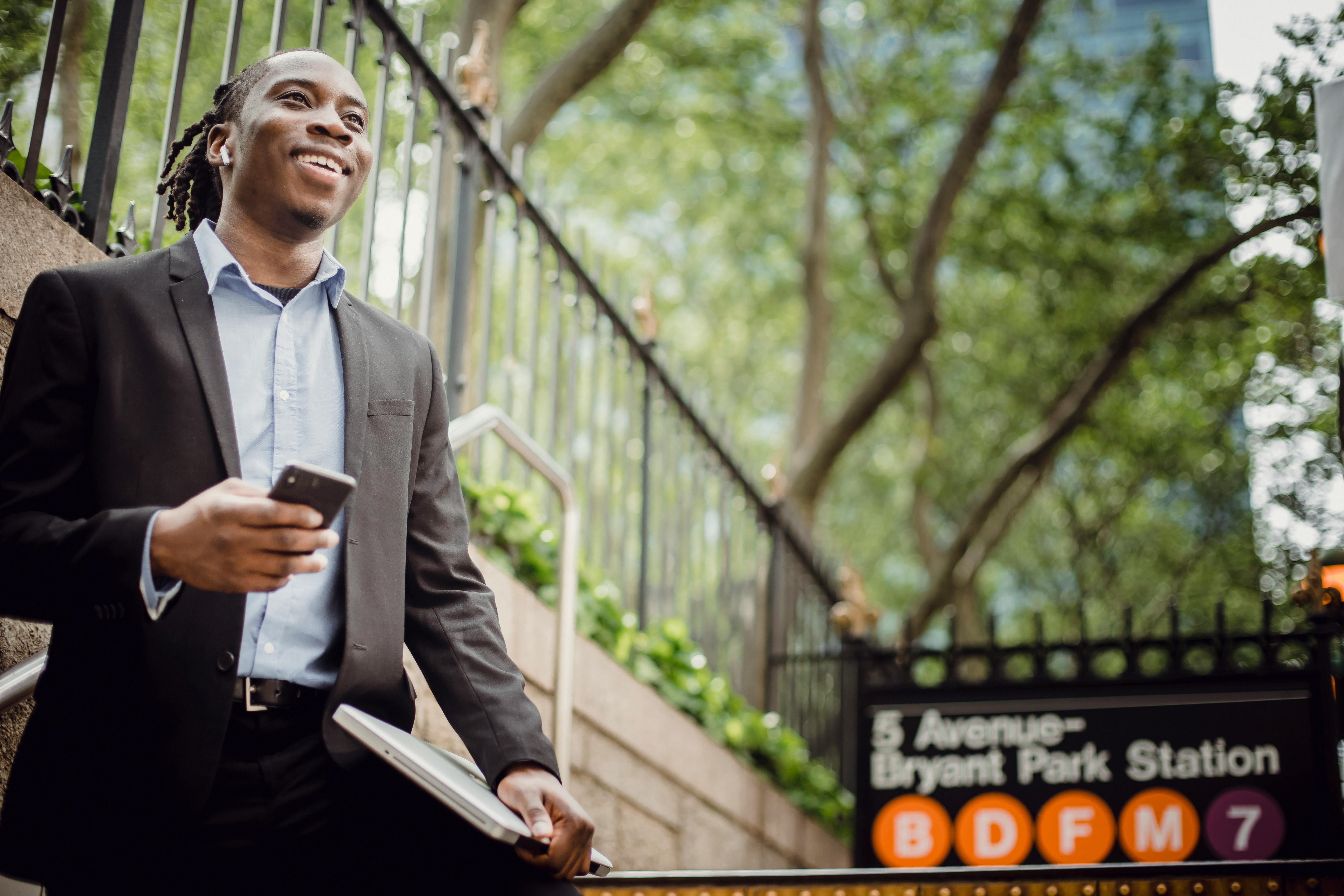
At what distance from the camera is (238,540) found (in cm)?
158

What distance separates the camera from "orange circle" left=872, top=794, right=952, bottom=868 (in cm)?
599

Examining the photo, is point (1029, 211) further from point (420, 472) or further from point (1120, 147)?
point (420, 472)

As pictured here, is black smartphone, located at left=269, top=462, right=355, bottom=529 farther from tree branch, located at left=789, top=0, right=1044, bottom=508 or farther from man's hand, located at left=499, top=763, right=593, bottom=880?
tree branch, located at left=789, top=0, right=1044, bottom=508

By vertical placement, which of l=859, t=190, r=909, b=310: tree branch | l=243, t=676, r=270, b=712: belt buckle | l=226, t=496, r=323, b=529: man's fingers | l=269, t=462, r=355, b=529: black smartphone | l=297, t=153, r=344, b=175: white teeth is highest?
l=859, t=190, r=909, b=310: tree branch

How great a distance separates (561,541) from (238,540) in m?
2.99

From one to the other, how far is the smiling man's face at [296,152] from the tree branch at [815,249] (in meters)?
10.4

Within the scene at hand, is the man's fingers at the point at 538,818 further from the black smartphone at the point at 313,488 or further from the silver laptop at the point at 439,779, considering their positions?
the black smartphone at the point at 313,488

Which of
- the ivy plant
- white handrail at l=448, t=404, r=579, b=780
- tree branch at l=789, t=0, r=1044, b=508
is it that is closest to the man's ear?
white handrail at l=448, t=404, r=579, b=780

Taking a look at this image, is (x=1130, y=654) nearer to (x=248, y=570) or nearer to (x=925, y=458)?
(x=248, y=570)

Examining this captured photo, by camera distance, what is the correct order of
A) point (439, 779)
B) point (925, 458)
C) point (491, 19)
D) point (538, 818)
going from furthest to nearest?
point (925, 458)
point (491, 19)
point (538, 818)
point (439, 779)

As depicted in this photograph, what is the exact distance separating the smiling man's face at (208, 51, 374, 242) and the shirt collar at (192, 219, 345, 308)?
0.06 meters

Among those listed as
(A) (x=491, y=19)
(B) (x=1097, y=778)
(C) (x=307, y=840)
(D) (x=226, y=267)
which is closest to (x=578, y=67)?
(A) (x=491, y=19)

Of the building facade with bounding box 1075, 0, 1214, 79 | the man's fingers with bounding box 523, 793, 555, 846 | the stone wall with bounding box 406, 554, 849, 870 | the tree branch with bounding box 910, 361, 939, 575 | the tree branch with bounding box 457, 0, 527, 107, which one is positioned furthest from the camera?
the tree branch with bounding box 910, 361, 939, 575

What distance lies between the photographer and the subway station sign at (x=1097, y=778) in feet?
17.4
